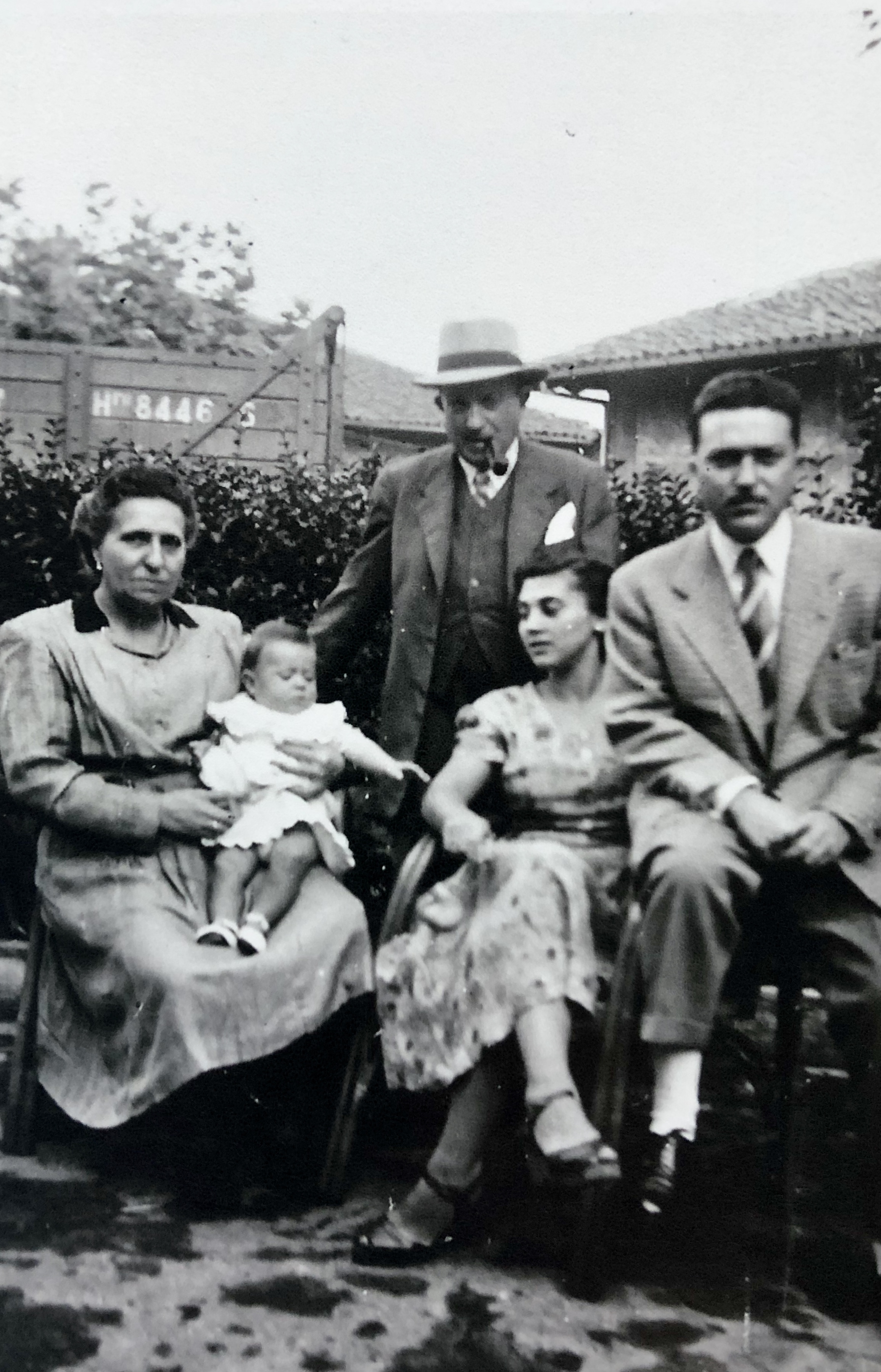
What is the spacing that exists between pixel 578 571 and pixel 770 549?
0.48 m

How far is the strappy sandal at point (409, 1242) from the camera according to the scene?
9.89 ft

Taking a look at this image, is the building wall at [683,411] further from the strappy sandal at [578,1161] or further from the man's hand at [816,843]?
the strappy sandal at [578,1161]

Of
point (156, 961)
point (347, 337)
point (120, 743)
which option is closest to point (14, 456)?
point (347, 337)

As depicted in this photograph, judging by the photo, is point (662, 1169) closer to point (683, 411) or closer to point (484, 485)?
point (484, 485)

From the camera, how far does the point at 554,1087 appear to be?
283cm

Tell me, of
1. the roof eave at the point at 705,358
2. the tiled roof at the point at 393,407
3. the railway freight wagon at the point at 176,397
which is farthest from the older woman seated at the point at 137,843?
the tiled roof at the point at 393,407

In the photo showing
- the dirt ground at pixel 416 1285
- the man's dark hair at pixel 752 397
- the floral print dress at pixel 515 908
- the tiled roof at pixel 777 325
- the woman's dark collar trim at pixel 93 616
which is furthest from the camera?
the tiled roof at pixel 777 325

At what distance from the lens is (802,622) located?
313 centimetres

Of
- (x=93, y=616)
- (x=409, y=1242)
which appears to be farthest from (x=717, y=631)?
(x=93, y=616)

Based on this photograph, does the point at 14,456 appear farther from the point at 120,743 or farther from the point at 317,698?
the point at 120,743

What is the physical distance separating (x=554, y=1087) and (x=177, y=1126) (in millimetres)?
1412

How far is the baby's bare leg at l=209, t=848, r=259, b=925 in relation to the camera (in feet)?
11.5

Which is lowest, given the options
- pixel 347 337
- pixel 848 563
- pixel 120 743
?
pixel 120 743

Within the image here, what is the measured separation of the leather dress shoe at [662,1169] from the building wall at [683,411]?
5.40 ft
